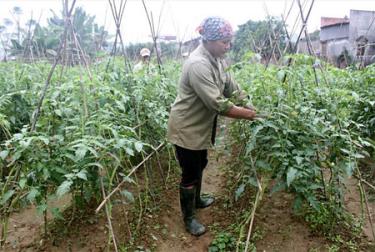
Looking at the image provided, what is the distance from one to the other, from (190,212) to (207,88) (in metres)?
1.01

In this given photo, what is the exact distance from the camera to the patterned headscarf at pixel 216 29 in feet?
7.66

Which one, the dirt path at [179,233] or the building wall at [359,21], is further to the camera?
the building wall at [359,21]

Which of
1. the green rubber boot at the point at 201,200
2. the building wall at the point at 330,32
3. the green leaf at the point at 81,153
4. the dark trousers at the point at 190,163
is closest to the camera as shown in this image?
the green leaf at the point at 81,153

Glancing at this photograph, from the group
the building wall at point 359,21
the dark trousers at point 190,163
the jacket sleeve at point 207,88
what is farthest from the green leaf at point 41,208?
the building wall at point 359,21

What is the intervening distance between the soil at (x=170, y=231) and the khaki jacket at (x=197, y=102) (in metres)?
0.70

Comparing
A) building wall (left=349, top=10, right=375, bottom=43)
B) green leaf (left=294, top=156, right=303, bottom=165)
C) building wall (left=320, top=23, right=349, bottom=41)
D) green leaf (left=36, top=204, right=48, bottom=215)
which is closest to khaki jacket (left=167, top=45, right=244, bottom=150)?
green leaf (left=294, top=156, right=303, bottom=165)

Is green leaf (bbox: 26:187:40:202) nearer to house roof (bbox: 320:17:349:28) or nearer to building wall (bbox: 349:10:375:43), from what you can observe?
house roof (bbox: 320:17:349:28)

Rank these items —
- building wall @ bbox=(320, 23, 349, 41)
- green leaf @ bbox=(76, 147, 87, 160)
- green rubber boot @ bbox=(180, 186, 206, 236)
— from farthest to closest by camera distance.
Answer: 1. building wall @ bbox=(320, 23, 349, 41)
2. green rubber boot @ bbox=(180, 186, 206, 236)
3. green leaf @ bbox=(76, 147, 87, 160)

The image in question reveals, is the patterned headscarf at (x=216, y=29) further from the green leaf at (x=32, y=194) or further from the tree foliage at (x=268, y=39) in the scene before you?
the green leaf at (x=32, y=194)

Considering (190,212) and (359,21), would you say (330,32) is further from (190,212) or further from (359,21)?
(190,212)

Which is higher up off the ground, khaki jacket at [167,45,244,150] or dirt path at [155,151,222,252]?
khaki jacket at [167,45,244,150]

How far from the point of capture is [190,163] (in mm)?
2637

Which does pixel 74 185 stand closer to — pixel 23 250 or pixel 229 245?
pixel 23 250

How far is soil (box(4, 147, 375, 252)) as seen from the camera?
248cm
